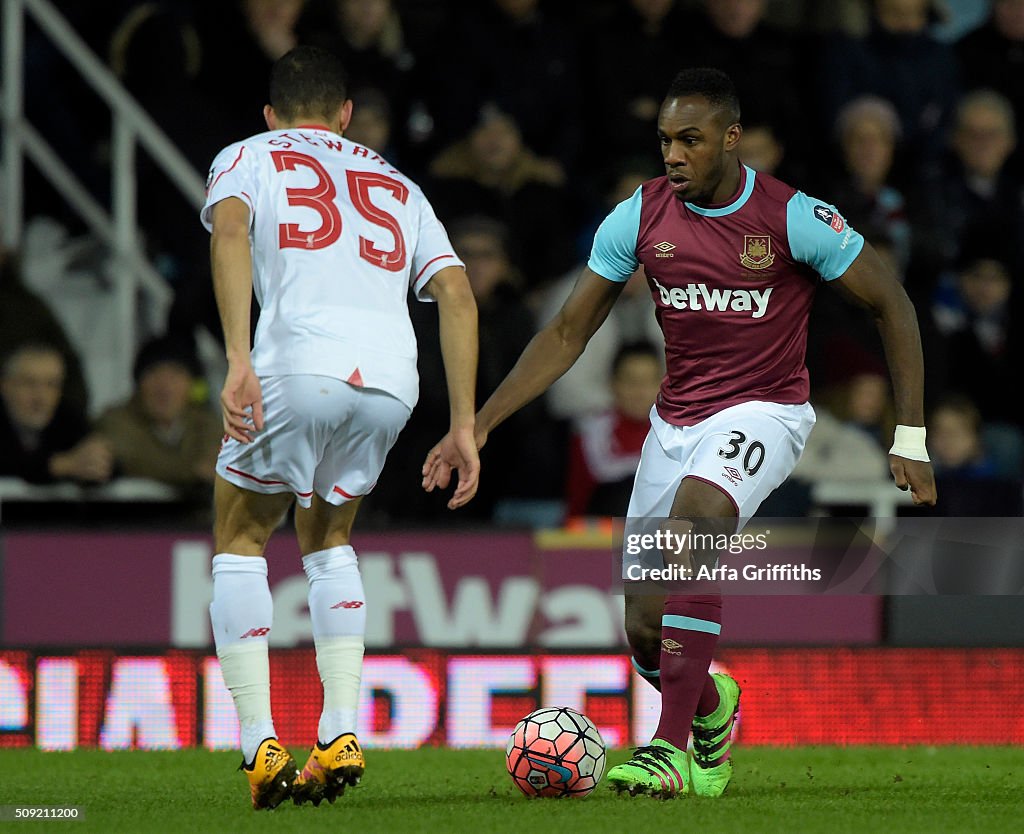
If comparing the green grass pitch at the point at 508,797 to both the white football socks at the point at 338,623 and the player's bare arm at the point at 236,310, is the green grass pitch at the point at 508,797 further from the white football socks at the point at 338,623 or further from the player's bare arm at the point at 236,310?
the player's bare arm at the point at 236,310

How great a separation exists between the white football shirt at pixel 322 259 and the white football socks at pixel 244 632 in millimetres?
575

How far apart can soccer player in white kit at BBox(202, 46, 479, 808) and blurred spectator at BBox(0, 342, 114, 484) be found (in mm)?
3711

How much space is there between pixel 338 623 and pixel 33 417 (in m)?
4.05

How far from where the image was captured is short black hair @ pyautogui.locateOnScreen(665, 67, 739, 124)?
233 inches

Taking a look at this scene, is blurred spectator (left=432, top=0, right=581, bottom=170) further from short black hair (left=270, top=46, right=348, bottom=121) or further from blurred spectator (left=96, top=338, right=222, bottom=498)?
short black hair (left=270, top=46, right=348, bottom=121)

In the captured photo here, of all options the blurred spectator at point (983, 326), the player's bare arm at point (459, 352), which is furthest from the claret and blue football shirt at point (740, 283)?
the blurred spectator at point (983, 326)

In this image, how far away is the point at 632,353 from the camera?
9805mm

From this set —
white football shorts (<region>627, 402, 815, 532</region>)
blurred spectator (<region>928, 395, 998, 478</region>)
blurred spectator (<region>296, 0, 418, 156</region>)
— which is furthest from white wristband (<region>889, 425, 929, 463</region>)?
blurred spectator (<region>296, 0, 418, 156</region>)

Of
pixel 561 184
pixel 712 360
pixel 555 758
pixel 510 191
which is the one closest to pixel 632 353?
pixel 510 191

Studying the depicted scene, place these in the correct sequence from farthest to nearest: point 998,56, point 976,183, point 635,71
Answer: point 998,56, point 976,183, point 635,71

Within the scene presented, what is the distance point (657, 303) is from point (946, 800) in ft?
5.71

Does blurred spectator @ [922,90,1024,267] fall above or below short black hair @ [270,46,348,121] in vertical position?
above

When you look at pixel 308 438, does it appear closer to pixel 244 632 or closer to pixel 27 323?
pixel 244 632

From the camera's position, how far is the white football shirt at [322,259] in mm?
5688
